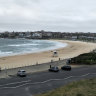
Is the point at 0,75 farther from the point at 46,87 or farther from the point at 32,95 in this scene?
the point at 32,95

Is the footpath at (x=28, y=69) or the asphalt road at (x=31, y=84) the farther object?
the footpath at (x=28, y=69)

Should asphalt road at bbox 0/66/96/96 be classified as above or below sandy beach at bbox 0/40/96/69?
above

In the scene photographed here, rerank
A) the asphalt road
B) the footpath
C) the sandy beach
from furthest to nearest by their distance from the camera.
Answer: the sandy beach → the footpath → the asphalt road

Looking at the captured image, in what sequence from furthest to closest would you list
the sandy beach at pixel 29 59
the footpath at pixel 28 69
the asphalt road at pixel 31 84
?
Result: the sandy beach at pixel 29 59 < the footpath at pixel 28 69 < the asphalt road at pixel 31 84

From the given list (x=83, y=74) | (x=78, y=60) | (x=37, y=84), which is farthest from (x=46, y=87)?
(x=78, y=60)

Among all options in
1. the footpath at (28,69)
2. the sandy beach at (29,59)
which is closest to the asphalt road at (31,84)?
the footpath at (28,69)

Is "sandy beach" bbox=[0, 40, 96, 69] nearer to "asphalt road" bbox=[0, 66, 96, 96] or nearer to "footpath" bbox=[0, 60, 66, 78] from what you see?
"footpath" bbox=[0, 60, 66, 78]

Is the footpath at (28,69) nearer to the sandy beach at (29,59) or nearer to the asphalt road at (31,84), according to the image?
the asphalt road at (31,84)

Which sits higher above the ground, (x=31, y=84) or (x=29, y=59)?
(x=31, y=84)

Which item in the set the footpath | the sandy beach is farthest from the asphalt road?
the sandy beach

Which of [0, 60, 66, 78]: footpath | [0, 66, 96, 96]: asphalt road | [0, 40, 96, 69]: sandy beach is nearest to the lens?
[0, 66, 96, 96]: asphalt road

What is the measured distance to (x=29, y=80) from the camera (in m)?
32.3

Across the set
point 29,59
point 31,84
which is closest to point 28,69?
point 31,84

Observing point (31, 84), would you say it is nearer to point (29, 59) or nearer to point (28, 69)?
point (28, 69)
